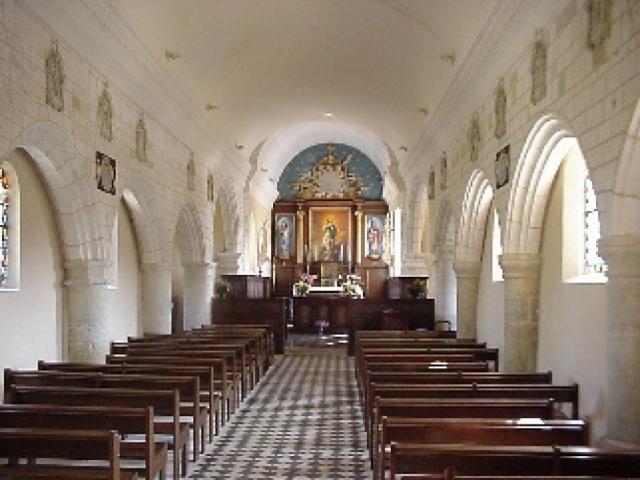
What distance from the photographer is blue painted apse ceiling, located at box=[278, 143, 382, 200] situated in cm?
2792

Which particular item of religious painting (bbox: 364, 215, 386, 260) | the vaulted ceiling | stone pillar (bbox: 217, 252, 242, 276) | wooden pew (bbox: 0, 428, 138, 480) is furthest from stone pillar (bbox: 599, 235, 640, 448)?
religious painting (bbox: 364, 215, 386, 260)

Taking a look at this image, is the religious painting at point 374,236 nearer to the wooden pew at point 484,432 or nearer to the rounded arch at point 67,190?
the rounded arch at point 67,190

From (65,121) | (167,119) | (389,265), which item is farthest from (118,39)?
(389,265)

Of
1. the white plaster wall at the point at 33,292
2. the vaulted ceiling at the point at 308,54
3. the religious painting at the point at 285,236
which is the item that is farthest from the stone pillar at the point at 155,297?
the religious painting at the point at 285,236

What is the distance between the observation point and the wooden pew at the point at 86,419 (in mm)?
5410

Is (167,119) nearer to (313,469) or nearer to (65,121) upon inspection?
(65,121)

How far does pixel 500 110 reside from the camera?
934 centimetres

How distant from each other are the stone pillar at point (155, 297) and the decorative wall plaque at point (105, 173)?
3165mm

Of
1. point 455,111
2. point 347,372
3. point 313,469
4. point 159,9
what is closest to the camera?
point 313,469

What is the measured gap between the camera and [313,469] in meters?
6.85

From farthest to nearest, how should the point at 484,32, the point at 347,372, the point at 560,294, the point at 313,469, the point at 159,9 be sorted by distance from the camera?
the point at 347,372 → the point at 159,9 → the point at 484,32 → the point at 560,294 → the point at 313,469

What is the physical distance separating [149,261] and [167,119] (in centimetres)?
247

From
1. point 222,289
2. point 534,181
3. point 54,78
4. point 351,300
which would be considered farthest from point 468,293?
point 54,78

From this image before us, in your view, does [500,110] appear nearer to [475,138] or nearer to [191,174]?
[475,138]
